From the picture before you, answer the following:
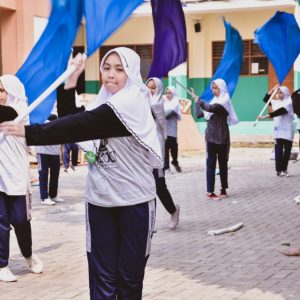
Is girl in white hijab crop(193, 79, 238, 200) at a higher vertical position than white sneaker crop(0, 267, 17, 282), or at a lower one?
higher

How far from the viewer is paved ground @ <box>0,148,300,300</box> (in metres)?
6.65

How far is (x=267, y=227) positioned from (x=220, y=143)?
2.85 meters

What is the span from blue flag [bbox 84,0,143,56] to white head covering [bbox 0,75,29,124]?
93 centimetres

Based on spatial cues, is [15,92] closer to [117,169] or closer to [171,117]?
[117,169]

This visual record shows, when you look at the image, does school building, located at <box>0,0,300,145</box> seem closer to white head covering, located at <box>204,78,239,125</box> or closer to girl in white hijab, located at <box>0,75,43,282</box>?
white head covering, located at <box>204,78,239,125</box>

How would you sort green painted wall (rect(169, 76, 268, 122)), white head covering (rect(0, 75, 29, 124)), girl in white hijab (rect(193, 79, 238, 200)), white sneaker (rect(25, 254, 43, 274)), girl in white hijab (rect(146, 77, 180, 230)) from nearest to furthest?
1. white head covering (rect(0, 75, 29, 124))
2. white sneaker (rect(25, 254, 43, 274))
3. girl in white hijab (rect(146, 77, 180, 230))
4. girl in white hijab (rect(193, 79, 238, 200))
5. green painted wall (rect(169, 76, 268, 122))

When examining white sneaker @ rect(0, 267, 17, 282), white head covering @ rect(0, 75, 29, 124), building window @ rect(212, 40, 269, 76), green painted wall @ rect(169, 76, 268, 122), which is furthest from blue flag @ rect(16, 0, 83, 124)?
building window @ rect(212, 40, 269, 76)

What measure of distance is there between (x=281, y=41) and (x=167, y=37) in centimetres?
742

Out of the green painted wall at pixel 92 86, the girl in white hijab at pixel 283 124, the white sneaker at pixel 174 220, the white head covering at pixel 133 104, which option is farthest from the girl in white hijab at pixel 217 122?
the green painted wall at pixel 92 86

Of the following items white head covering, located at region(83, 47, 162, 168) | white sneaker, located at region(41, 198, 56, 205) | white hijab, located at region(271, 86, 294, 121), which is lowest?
white sneaker, located at region(41, 198, 56, 205)

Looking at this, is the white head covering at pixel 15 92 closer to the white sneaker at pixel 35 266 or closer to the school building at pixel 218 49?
the white sneaker at pixel 35 266

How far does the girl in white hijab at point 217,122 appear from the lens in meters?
12.4

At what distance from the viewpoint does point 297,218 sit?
10.6m

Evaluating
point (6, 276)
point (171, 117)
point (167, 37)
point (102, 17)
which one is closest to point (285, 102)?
point (171, 117)
